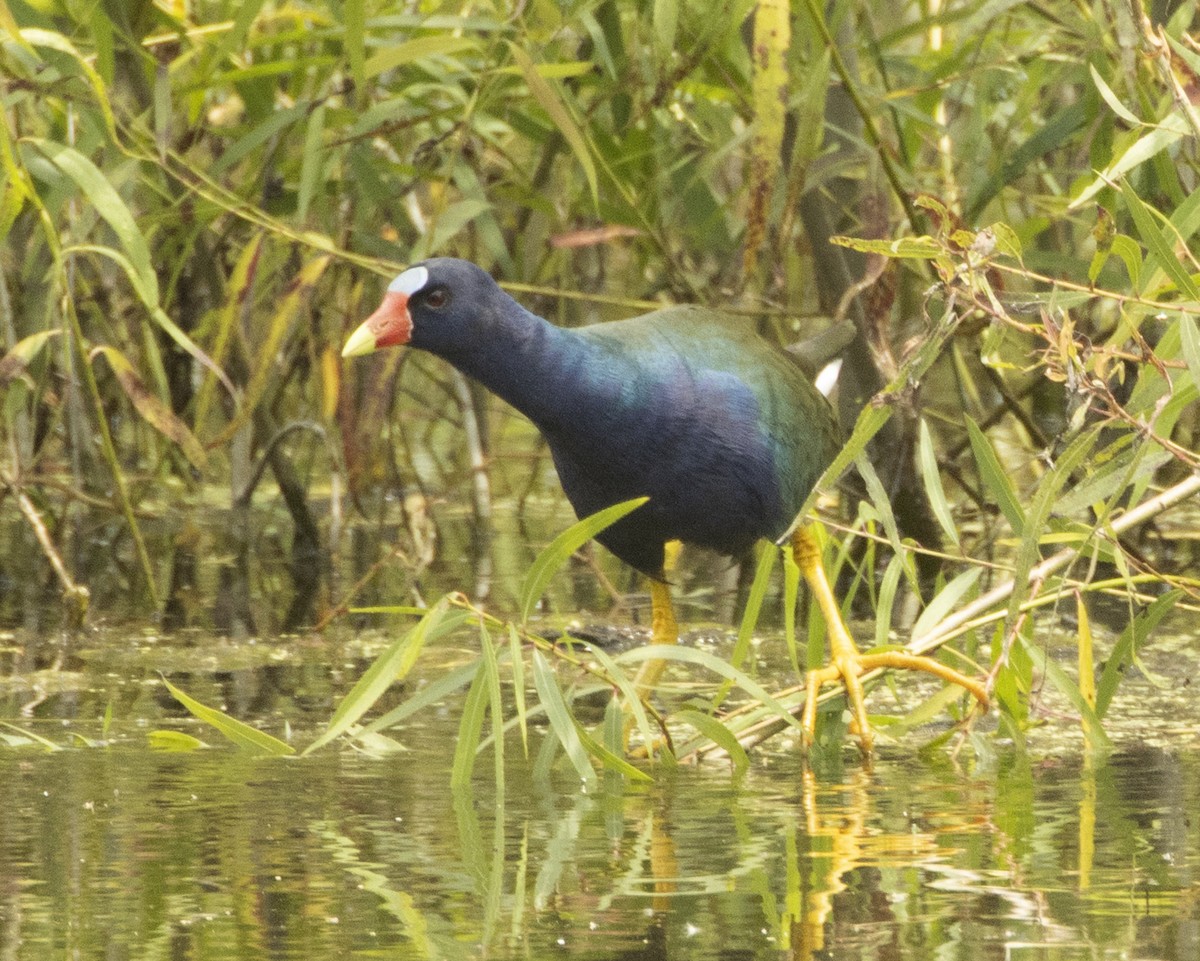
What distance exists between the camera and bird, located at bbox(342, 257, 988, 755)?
2.90 meters

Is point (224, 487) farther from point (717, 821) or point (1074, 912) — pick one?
point (1074, 912)

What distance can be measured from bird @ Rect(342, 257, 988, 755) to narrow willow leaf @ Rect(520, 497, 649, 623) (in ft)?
1.60

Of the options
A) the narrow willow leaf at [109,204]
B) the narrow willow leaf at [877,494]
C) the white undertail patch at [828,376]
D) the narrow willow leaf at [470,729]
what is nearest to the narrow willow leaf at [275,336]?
the narrow willow leaf at [109,204]

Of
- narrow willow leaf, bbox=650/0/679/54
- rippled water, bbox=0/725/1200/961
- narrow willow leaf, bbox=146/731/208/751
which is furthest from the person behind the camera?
narrow willow leaf, bbox=650/0/679/54

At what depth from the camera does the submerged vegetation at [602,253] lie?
263cm

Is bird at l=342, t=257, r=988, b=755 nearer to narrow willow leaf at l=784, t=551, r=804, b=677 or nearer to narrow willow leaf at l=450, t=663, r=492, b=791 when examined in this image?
narrow willow leaf at l=784, t=551, r=804, b=677

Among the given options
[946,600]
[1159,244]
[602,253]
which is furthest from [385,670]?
[602,253]

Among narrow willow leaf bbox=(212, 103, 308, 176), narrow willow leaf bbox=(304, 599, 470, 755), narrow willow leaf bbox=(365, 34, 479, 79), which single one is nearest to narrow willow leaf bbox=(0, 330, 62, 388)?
narrow willow leaf bbox=(212, 103, 308, 176)

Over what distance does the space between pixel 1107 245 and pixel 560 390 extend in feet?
2.88

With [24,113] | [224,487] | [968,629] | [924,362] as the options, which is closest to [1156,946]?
[924,362]

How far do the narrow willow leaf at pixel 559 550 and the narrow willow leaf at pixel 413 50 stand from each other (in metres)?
1.36

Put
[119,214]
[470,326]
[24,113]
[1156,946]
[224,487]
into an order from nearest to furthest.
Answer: [1156,946] < [470,326] < [119,214] < [24,113] < [224,487]

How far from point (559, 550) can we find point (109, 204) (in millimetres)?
1241

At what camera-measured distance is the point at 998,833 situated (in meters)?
2.30
